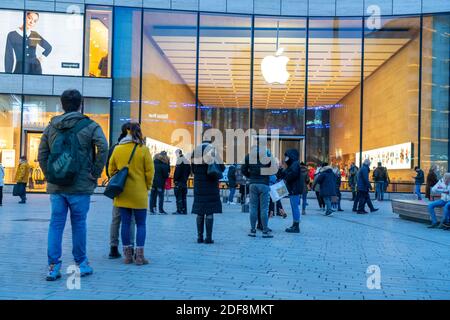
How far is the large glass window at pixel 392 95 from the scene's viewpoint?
23.3 meters

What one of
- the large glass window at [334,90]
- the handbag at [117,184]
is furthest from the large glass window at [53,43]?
the handbag at [117,184]

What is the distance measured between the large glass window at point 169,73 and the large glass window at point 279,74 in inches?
119

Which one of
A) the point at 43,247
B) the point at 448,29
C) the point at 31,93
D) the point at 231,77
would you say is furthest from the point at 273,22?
the point at 43,247

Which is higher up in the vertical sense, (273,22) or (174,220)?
(273,22)

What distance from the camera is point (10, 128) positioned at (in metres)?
22.6

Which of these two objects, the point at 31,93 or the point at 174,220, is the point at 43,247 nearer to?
the point at 174,220

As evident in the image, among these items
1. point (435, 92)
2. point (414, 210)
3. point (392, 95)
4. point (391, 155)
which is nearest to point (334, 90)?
point (392, 95)

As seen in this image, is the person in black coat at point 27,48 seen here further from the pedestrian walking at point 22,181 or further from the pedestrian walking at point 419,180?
the pedestrian walking at point 419,180

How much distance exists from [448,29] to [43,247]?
2115 centimetres

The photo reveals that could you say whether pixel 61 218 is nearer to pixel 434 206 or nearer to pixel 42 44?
A: pixel 434 206

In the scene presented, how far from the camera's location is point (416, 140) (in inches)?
909

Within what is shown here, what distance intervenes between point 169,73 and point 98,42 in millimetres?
3379

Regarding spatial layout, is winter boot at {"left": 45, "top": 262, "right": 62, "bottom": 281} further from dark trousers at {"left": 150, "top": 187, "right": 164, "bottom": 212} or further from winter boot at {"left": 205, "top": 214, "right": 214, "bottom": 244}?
dark trousers at {"left": 150, "top": 187, "right": 164, "bottom": 212}

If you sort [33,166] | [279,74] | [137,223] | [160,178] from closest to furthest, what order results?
[137,223], [160,178], [33,166], [279,74]
